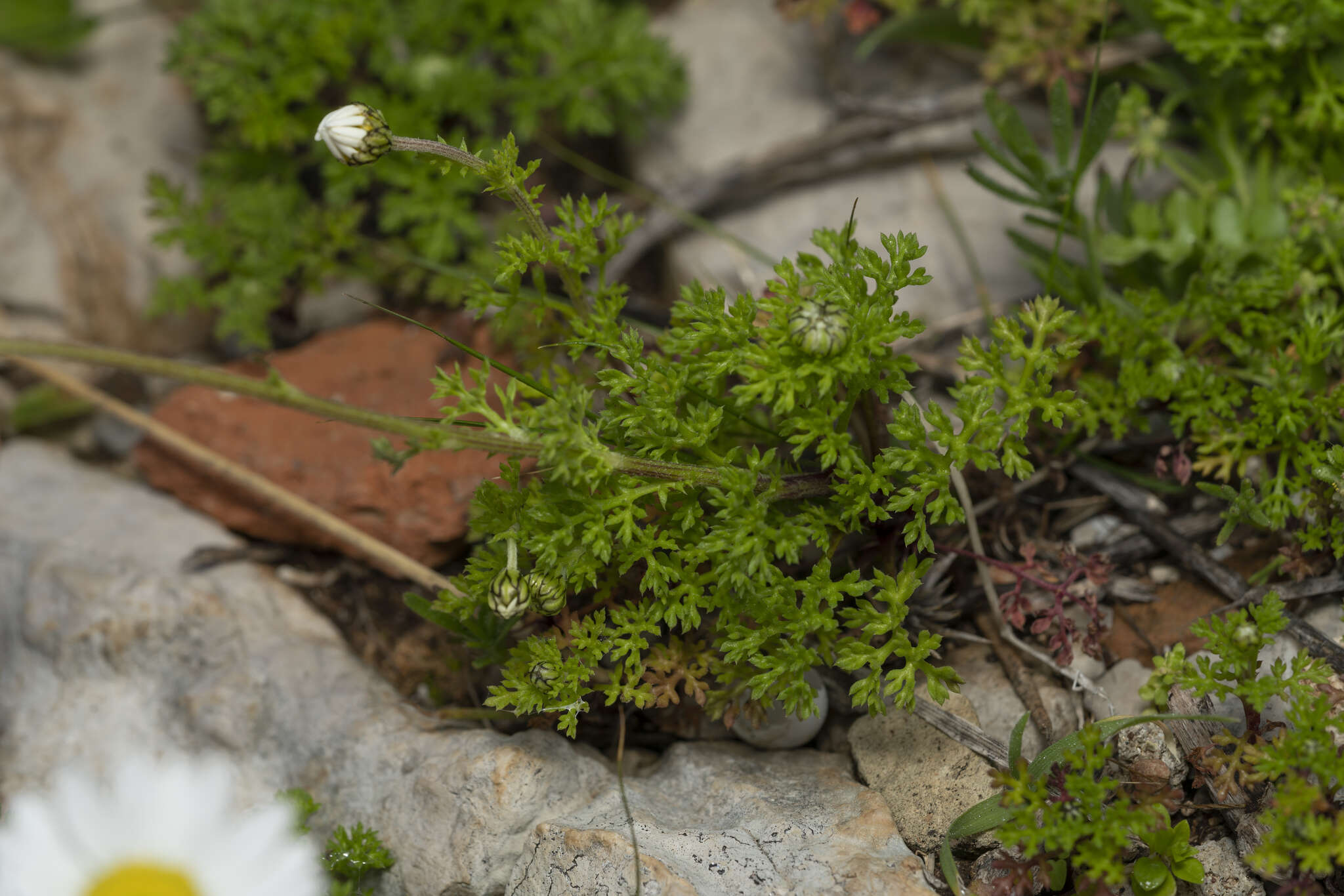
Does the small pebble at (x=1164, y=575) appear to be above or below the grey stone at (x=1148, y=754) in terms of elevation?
above

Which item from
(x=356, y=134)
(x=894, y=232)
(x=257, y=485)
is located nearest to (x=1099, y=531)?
(x=894, y=232)

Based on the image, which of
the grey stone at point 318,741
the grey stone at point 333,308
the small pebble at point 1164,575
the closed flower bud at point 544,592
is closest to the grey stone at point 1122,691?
the small pebble at point 1164,575

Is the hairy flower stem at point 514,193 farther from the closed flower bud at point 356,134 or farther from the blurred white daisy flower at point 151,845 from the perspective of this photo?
the blurred white daisy flower at point 151,845

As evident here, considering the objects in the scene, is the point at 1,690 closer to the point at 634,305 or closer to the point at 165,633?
the point at 165,633

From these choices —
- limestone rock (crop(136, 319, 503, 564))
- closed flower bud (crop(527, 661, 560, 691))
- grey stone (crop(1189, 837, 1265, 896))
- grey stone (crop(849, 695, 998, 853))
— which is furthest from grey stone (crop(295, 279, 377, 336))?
grey stone (crop(1189, 837, 1265, 896))

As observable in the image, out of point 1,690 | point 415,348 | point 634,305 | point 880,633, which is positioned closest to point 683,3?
point 634,305

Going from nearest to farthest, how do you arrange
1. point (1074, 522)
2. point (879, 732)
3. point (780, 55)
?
1. point (879, 732)
2. point (1074, 522)
3. point (780, 55)
